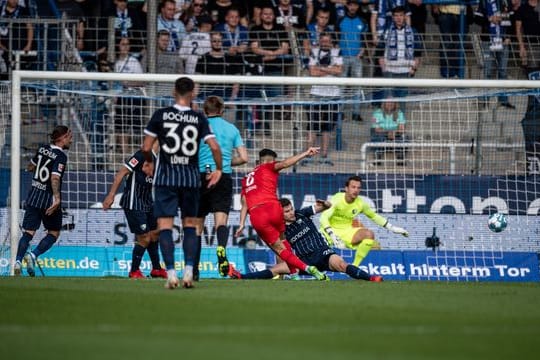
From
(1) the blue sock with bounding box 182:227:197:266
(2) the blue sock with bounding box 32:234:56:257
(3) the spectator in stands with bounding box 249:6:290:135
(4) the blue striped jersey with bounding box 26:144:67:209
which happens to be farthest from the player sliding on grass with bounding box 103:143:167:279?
(3) the spectator in stands with bounding box 249:6:290:135

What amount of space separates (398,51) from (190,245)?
36.9 feet

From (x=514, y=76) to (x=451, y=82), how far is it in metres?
6.09

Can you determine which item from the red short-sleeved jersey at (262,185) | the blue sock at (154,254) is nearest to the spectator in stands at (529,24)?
the red short-sleeved jersey at (262,185)

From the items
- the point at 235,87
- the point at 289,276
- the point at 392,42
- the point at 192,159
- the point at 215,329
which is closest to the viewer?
the point at 215,329

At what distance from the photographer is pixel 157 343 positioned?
7.16m

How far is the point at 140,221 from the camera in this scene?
1559cm

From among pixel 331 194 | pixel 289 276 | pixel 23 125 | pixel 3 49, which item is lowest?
pixel 289 276

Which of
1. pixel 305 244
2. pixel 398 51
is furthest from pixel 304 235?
pixel 398 51

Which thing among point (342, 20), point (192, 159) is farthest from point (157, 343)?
point (342, 20)

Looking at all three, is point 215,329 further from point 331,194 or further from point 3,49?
point 3,49

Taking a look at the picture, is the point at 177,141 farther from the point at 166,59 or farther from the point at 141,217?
the point at 166,59

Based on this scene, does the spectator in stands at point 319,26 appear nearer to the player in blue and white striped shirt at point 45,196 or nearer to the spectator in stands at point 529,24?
the spectator in stands at point 529,24

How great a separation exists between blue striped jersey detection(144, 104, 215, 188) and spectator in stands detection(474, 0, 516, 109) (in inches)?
480

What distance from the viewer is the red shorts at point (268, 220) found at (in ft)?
47.4
